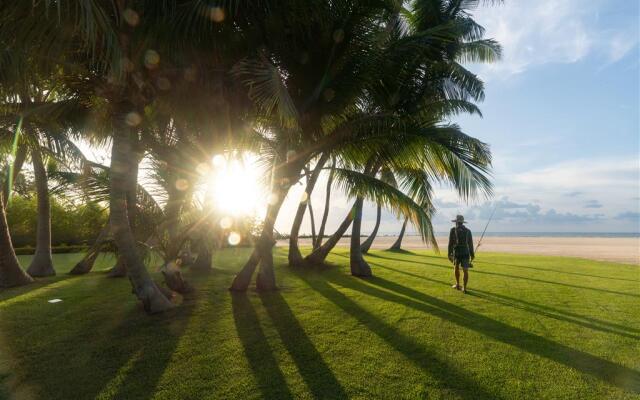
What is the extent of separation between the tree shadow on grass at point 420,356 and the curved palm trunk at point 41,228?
10.4 metres

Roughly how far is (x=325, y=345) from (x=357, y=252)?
727 centimetres

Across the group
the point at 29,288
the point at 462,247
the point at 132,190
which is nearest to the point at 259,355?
the point at 132,190

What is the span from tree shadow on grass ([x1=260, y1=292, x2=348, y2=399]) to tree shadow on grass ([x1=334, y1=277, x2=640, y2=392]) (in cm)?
269

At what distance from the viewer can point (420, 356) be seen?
4.58 meters

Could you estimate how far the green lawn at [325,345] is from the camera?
3.72 metres

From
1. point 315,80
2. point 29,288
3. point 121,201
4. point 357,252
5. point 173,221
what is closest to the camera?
point 121,201

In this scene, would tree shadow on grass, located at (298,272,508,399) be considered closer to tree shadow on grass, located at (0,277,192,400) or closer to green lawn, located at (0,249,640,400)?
green lawn, located at (0,249,640,400)

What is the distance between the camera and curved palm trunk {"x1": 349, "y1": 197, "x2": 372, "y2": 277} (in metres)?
11.8

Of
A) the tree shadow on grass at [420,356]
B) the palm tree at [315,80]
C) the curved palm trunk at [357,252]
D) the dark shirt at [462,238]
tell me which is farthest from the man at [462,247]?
the curved palm trunk at [357,252]

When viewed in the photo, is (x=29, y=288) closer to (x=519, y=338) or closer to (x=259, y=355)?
(x=259, y=355)

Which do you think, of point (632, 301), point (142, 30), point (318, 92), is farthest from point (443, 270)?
point (142, 30)

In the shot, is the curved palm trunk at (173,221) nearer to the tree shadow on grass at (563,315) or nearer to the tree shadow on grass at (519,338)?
the tree shadow on grass at (519,338)

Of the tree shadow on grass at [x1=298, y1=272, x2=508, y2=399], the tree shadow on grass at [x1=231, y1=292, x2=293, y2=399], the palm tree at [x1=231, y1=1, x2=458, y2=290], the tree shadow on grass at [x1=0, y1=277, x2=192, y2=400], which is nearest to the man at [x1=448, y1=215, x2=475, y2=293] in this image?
the palm tree at [x1=231, y1=1, x2=458, y2=290]

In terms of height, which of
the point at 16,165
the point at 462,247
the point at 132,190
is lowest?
the point at 462,247
